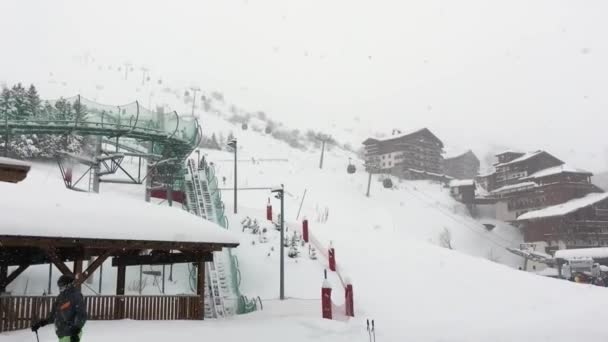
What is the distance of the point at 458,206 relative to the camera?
67.2 metres

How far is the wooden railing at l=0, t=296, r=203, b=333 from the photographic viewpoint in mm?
11320

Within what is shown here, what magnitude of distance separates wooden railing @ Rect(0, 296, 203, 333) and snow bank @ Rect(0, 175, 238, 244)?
69.6 inches

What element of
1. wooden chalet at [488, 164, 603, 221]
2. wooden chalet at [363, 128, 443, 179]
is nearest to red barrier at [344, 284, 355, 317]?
wooden chalet at [488, 164, 603, 221]

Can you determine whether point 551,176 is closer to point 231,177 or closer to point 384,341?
point 231,177

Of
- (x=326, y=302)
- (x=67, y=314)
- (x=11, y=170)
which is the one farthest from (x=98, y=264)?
(x=326, y=302)

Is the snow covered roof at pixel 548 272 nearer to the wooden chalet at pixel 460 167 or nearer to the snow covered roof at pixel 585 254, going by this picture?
the snow covered roof at pixel 585 254

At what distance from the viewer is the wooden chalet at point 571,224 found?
55.2m

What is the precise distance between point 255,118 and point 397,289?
237 feet

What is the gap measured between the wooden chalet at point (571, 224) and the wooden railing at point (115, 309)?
165ft

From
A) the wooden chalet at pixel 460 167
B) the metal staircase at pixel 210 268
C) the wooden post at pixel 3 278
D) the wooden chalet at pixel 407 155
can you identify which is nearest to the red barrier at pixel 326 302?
the metal staircase at pixel 210 268

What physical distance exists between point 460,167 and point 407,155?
18.3 metres

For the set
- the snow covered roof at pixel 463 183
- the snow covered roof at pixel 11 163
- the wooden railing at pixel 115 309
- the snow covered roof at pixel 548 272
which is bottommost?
the snow covered roof at pixel 548 272

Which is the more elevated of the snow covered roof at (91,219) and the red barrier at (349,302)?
the snow covered roof at (91,219)

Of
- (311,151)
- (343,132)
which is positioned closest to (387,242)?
(311,151)
